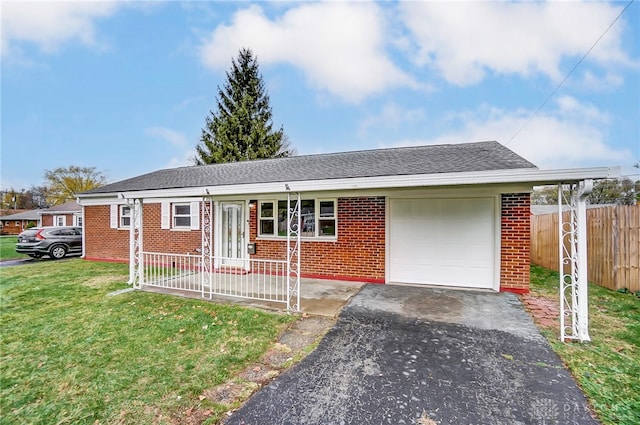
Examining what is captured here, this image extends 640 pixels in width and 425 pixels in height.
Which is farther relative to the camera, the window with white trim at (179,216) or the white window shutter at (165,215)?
the white window shutter at (165,215)

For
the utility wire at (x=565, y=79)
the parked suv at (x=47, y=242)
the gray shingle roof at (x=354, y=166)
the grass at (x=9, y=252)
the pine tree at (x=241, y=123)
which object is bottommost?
the grass at (x=9, y=252)

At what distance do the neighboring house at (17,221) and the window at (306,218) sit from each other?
1778 inches

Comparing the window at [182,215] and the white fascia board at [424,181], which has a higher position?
the white fascia board at [424,181]

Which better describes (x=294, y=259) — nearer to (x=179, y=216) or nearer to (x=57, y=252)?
(x=179, y=216)

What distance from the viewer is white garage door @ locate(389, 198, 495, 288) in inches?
261

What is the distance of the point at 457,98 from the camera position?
14.8m

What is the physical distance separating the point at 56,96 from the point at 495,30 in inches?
878

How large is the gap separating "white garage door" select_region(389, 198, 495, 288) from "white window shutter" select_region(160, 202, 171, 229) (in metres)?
7.87

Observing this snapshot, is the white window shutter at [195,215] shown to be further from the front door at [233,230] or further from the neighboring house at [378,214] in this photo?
the front door at [233,230]

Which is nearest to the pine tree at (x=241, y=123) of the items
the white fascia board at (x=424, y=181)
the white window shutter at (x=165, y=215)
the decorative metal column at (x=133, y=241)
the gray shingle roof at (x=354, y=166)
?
the gray shingle roof at (x=354, y=166)

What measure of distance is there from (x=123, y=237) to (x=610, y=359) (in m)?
13.9

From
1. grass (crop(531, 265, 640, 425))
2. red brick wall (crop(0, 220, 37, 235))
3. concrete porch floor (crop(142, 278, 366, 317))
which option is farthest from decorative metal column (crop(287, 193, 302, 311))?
red brick wall (crop(0, 220, 37, 235))

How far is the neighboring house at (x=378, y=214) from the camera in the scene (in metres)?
5.70

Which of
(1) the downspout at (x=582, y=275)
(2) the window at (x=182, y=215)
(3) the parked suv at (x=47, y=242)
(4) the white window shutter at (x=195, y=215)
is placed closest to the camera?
(1) the downspout at (x=582, y=275)
